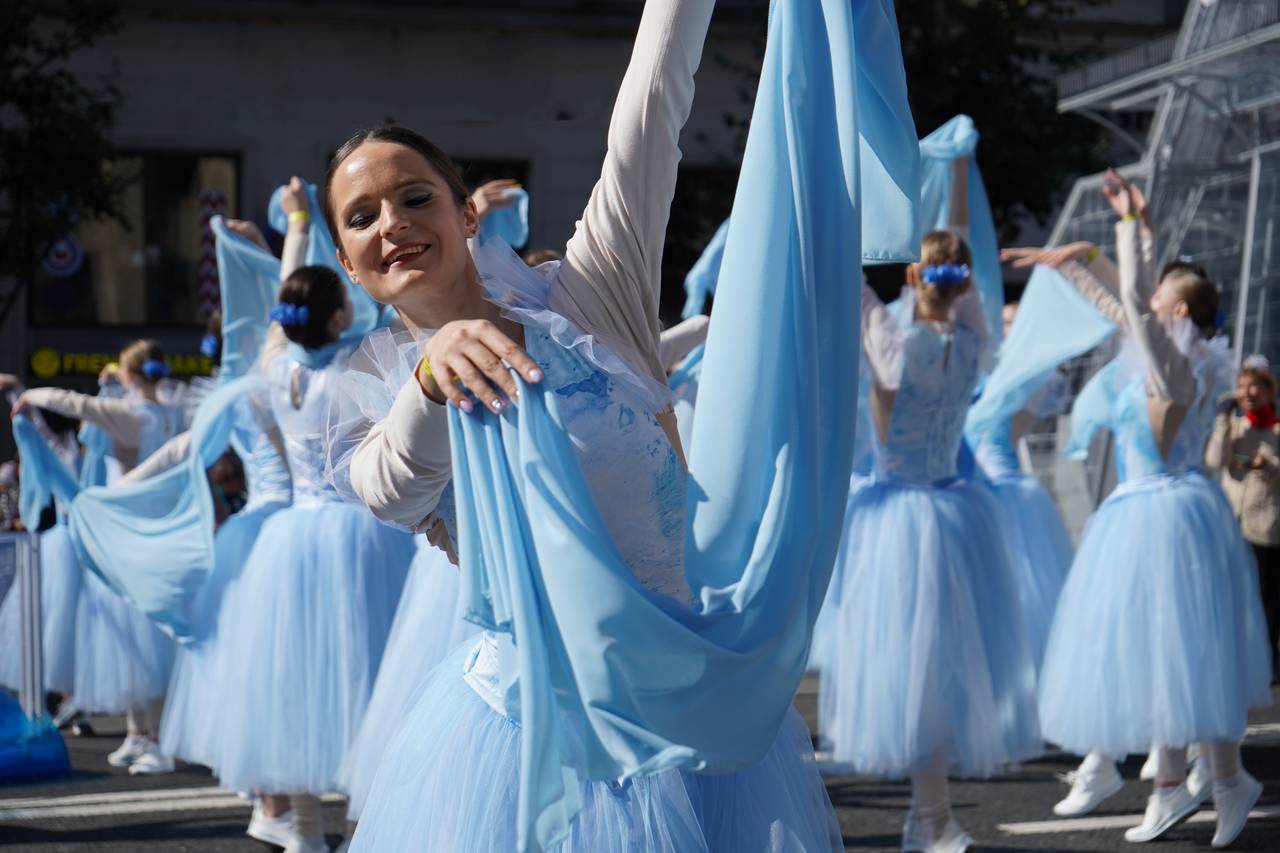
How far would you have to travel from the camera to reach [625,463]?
2629mm

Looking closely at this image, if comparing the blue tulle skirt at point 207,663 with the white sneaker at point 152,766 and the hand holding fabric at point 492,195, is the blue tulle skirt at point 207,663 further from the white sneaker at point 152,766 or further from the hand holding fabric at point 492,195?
the hand holding fabric at point 492,195

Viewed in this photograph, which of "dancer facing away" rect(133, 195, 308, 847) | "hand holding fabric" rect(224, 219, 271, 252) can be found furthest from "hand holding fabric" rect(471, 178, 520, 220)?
"hand holding fabric" rect(224, 219, 271, 252)

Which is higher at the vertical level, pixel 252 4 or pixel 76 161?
pixel 252 4

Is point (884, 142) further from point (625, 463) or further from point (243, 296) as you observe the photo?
point (243, 296)

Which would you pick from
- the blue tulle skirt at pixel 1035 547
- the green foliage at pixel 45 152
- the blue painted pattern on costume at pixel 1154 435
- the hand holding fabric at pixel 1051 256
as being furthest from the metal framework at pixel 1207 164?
the green foliage at pixel 45 152

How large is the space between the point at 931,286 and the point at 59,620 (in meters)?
6.08

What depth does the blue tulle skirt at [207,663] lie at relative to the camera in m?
6.40

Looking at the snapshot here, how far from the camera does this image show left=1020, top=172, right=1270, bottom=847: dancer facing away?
Answer: 626 centimetres

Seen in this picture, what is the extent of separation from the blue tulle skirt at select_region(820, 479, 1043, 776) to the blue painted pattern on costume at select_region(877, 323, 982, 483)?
3.7 inches

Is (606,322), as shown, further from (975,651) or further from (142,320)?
(142,320)

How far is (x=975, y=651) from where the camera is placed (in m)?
6.24

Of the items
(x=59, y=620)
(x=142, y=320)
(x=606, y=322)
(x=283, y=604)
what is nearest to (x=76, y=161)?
(x=142, y=320)

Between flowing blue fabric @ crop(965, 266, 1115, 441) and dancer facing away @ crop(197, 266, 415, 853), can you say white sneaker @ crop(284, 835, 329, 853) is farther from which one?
Answer: flowing blue fabric @ crop(965, 266, 1115, 441)

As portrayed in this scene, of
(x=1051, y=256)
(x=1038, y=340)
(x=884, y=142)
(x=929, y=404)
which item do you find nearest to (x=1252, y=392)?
(x=1038, y=340)
